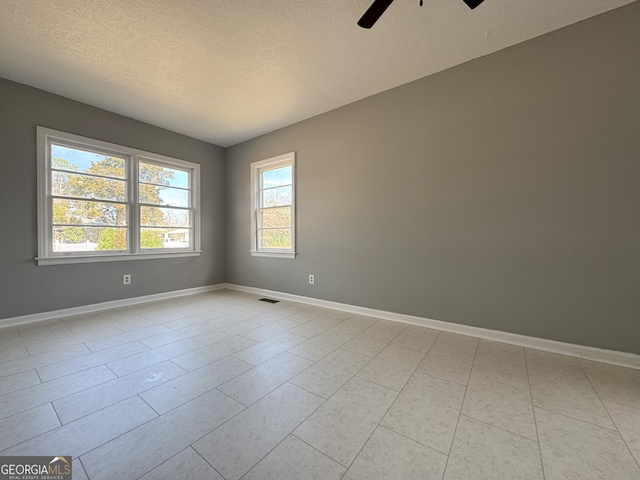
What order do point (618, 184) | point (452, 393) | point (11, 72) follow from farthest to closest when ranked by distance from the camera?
point (11, 72) < point (618, 184) < point (452, 393)

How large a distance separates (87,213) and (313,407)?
12.6 feet

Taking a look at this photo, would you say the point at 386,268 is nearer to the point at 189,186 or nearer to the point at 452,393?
the point at 452,393

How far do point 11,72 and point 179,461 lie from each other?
4.09m

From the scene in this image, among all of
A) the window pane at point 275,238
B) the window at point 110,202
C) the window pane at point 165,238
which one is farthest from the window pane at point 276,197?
the window pane at point 165,238

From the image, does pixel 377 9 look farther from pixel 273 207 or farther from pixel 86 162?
pixel 86 162

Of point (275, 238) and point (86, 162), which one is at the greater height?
point (86, 162)

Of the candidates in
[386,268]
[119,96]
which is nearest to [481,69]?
[386,268]

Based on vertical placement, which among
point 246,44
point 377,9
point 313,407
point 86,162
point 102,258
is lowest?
point 313,407

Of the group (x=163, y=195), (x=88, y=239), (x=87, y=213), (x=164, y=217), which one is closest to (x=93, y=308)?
(x=88, y=239)

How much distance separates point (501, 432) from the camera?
126 centimetres

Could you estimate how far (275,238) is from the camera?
13.8 feet

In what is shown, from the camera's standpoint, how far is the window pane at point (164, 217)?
3809 mm

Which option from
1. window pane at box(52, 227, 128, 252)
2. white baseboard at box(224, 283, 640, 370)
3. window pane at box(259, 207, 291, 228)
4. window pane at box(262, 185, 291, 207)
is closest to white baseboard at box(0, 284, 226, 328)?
window pane at box(52, 227, 128, 252)

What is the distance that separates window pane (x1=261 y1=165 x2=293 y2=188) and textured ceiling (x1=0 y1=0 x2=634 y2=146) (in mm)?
1100
